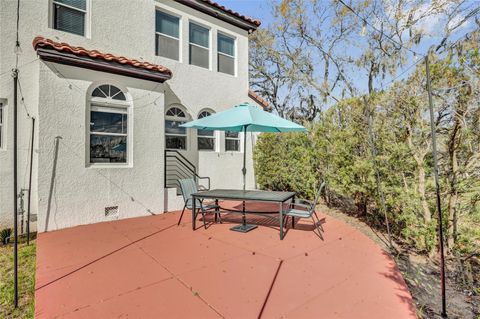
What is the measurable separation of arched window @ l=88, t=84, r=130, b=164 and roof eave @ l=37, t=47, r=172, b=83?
1.73 feet

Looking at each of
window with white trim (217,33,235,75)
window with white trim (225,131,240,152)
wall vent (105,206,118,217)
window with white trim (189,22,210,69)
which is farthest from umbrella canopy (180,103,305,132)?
→ window with white trim (217,33,235,75)

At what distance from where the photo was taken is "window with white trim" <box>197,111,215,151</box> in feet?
36.4

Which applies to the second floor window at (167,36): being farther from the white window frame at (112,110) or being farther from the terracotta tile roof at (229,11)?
the white window frame at (112,110)

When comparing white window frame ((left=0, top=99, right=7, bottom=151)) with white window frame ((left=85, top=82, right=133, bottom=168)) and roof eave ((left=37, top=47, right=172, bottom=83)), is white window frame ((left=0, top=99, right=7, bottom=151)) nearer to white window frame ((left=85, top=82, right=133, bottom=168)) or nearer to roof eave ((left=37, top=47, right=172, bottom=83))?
roof eave ((left=37, top=47, right=172, bottom=83))

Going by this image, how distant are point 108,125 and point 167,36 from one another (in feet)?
15.0

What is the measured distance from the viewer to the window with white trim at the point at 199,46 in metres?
11.0

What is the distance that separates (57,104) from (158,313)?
19.9 feet

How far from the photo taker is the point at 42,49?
6465 millimetres

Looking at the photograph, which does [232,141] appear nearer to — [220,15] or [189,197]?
[220,15]

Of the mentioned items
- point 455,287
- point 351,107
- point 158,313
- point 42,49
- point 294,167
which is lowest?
point 455,287

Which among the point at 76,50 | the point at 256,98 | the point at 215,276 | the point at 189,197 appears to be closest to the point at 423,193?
the point at 215,276

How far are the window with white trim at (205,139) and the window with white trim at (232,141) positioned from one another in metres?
0.70

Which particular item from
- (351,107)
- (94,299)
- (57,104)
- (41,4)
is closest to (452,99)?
(351,107)

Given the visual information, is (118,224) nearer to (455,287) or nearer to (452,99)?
(455,287)
